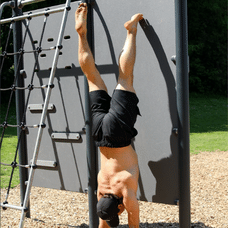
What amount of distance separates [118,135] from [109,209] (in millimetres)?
571

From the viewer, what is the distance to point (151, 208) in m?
3.99

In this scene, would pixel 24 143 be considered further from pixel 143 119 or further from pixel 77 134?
pixel 143 119

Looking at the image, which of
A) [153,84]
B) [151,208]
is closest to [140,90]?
[153,84]

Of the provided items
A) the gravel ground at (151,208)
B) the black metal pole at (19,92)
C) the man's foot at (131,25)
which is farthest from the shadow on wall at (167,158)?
the black metal pole at (19,92)

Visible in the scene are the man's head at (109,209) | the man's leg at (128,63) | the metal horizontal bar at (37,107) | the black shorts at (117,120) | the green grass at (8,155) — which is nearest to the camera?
the man's head at (109,209)

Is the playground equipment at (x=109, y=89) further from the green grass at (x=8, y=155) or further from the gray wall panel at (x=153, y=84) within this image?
the green grass at (x=8, y=155)

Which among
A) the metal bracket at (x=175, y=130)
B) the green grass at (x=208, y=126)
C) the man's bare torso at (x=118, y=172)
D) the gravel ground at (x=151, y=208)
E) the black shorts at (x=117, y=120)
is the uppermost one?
the black shorts at (x=117, y=120)

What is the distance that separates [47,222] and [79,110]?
5.05ft

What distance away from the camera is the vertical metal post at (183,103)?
2.41 metres

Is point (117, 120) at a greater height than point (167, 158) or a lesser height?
greater

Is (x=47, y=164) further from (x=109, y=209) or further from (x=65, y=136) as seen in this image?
(x=109, y=209)

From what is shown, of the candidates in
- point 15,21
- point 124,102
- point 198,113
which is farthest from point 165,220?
point 198,113

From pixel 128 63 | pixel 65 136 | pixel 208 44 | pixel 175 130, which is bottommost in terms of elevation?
pixel 65 136

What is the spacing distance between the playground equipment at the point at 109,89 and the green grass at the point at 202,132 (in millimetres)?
2511
